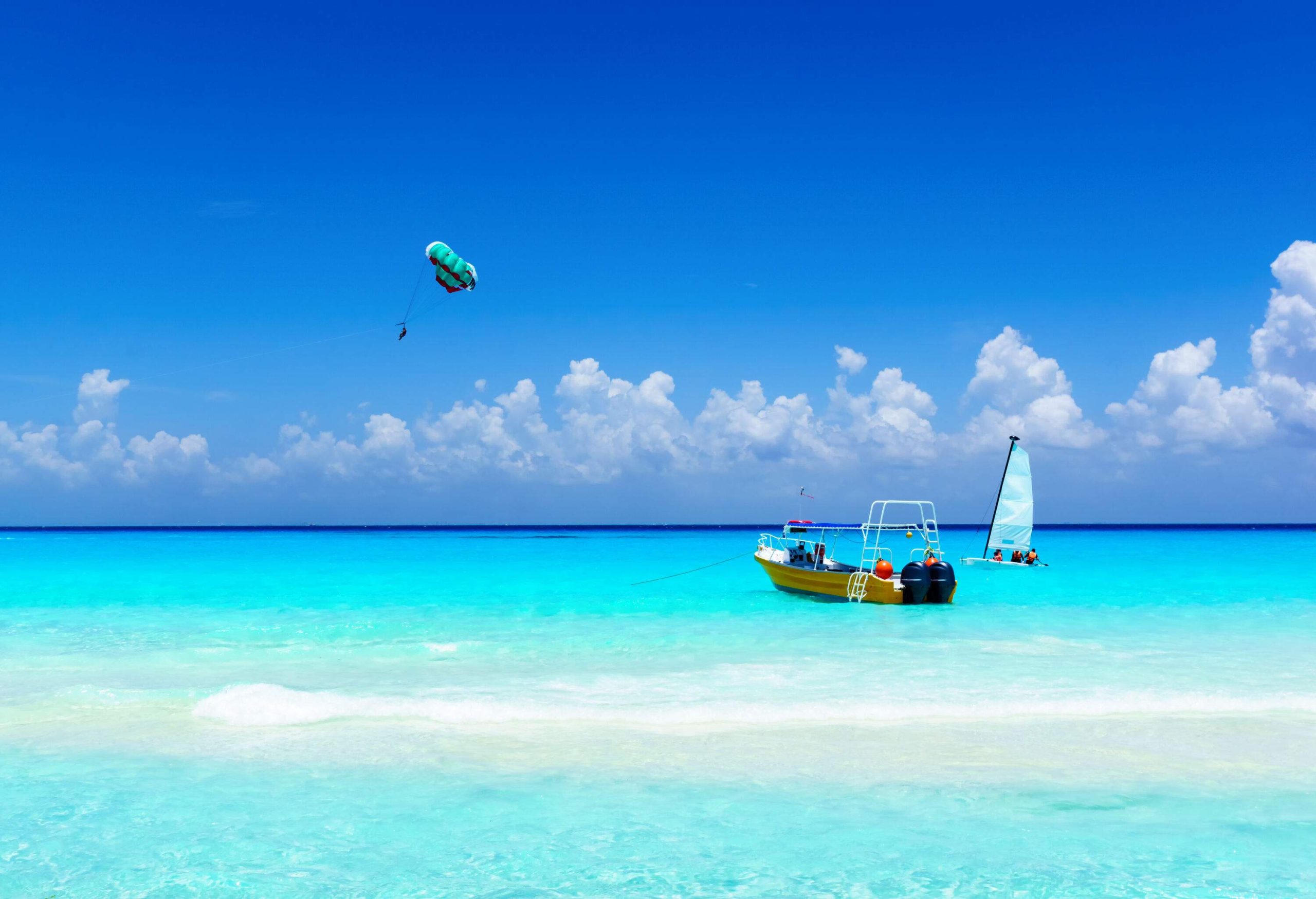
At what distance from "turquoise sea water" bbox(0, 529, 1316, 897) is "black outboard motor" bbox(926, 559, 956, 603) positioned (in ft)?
13.0

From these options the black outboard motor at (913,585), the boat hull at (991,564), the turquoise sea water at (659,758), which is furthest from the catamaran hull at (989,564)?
the turquoise sea water at (659,758)

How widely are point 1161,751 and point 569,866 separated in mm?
6652

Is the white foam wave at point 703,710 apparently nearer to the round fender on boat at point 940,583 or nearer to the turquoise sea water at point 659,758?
the turquoise sea water at point 659,758

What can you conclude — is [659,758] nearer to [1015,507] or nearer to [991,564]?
[1015,507]

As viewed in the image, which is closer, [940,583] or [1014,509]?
[940,583]

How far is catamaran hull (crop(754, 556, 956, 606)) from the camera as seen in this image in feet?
86.6

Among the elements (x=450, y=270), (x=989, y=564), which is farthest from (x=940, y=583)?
(x=989, y=564)

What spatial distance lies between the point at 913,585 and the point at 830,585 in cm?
239

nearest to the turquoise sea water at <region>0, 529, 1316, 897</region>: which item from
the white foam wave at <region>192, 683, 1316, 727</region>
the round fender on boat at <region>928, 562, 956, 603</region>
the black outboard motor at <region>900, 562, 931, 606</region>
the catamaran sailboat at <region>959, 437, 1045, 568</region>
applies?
the white foam wave at <region>192, 683, 1316, 727</region>

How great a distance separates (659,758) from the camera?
977 centimetres

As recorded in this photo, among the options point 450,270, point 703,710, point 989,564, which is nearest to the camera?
point 703,710

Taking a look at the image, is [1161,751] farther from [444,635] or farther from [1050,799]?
[444,635]

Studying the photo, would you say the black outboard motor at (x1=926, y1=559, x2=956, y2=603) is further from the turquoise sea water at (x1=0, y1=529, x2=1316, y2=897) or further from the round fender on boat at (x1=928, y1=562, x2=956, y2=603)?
the turquoise sea water at (x1=0, y1=529, x2=1316, y2=897)

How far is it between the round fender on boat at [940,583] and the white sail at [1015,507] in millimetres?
15408
